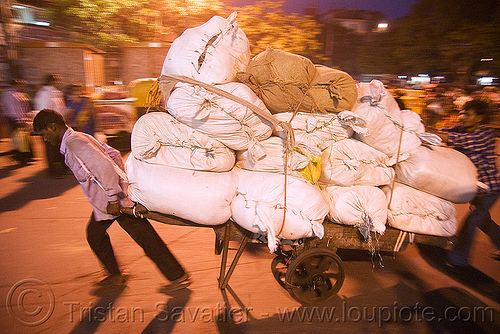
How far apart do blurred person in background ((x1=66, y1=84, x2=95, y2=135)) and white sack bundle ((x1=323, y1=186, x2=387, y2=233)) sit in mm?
5421

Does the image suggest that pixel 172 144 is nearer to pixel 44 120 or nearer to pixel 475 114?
pixel 44 120

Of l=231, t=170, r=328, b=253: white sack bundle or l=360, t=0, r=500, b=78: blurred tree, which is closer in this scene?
l=231, t=170, r=328, b=253: white sack bundle

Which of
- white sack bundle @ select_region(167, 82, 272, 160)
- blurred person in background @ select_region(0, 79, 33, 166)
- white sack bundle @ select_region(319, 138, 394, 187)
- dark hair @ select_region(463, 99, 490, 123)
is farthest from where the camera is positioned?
blurred person in background @ select_region(0, 79, 33, 166)

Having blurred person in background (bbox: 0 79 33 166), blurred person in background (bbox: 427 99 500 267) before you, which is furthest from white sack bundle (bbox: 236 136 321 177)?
blurred person in background (bbox: 0 79 33 166)

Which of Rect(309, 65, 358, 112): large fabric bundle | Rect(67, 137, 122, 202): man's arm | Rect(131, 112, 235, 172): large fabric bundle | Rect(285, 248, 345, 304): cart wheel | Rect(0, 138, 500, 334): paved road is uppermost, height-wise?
Rect(309, 65, 358, 112): large fabric bundle

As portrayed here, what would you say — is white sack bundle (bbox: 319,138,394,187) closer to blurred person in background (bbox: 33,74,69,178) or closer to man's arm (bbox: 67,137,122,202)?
man's arm (bbox: 67,137,122,202)

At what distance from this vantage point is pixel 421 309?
259cm

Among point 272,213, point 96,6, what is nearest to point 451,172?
point 272,213

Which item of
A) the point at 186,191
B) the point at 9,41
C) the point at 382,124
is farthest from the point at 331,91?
the point at 9,41

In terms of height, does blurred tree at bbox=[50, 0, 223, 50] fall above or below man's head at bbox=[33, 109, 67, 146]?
above

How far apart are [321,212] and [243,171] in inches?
24.8

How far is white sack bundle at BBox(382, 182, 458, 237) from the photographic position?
2.33 m

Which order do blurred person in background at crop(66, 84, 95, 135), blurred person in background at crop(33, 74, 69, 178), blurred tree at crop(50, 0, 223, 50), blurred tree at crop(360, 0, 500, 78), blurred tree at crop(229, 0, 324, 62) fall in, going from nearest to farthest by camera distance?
blurred person in background at crop(33, 74, 69, 178) < blurred person in background at crop(66, 84, 95, 135) < blurred tree at crop(50, 0, 223, 50) < blurred tree at crop(360, 0, 500, 78) < blurred tree at crop(229, 0, 324, 62)

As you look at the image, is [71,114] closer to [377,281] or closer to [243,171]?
[243,171]
